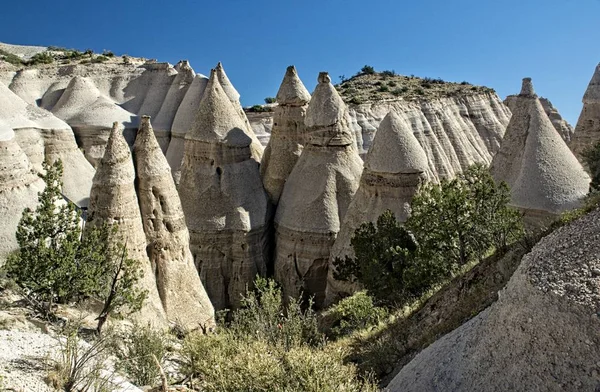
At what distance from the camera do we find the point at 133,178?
40.9 ft

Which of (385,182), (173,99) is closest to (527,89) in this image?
(385,182)

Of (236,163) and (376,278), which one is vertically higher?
(236,163)

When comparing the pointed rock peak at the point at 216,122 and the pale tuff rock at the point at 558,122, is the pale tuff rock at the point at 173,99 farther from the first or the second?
the pale tuff rock at the point at 558,122

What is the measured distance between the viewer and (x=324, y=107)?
61.7ft

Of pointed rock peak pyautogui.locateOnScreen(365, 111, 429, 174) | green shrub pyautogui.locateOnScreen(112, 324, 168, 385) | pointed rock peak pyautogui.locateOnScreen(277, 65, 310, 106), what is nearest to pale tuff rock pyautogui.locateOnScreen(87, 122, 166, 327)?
green shrub pyautogui.locateOnScreen(112, 324, 168, 385)

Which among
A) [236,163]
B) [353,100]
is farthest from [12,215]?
[353,100]

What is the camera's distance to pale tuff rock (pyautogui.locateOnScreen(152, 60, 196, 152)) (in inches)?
1035

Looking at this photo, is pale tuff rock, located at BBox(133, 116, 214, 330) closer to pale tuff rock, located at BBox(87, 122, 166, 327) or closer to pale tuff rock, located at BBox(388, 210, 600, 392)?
pale tuff rock, located at BBox(87, 122, 166, 327)

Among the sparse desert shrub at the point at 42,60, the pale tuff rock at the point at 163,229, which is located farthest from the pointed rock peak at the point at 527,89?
the sparse desert shrub at the point at 42,60

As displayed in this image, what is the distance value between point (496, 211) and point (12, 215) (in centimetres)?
1113

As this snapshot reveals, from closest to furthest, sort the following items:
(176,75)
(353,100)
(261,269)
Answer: (261,269)
(176,75)
(353,100)

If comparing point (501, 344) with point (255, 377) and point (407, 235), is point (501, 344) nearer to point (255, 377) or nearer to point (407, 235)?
point (255, 377)

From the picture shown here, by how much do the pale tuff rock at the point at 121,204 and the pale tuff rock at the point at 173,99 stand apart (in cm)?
1386

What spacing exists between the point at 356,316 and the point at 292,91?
10247 mm
